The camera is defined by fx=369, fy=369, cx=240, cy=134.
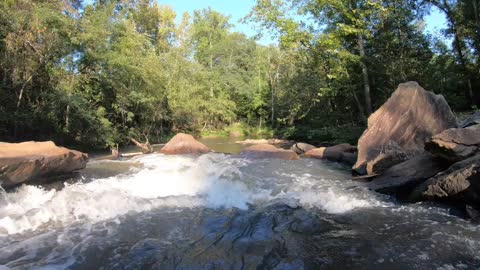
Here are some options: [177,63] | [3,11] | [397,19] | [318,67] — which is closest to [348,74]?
[318,67]

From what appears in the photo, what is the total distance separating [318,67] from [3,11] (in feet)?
57.0

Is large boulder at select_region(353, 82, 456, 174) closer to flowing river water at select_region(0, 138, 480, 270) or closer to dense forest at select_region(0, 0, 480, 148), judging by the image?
flowing river water at select_region(0, 138, 480, 270)

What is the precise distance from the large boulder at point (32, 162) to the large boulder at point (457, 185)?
9.21m

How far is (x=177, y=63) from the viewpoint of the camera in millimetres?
32500

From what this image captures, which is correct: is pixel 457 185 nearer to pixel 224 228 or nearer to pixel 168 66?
pixel 224 228

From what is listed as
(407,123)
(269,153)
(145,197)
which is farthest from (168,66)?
(145,197)

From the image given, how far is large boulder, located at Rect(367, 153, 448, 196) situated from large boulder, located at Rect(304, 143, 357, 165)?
559cm

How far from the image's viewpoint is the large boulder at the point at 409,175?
8.61 metres

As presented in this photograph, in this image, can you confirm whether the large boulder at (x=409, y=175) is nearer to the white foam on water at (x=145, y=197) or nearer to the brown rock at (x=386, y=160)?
the white foam on water at (x=145, y=197)

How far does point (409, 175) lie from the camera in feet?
29.2

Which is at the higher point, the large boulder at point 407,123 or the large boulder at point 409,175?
the large boulder at point 407,123

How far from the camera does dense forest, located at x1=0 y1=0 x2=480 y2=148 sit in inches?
646

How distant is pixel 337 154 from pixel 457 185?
29.7 ft

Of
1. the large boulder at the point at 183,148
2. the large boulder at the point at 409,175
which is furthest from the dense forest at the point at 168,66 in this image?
the large boulder at the point at 409,175
